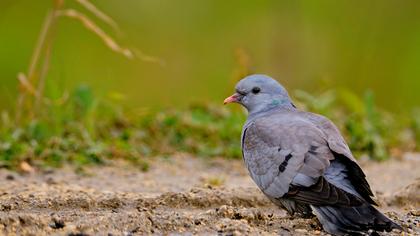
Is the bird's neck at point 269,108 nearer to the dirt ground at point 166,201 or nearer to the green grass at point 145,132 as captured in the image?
the dirt ground at point 166,201

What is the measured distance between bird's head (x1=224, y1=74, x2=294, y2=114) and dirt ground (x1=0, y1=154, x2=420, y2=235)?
56 cm

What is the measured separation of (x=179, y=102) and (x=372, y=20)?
12.1 ft

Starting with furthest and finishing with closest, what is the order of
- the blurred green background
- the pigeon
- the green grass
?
the blurred green background, the green grass, the pigeon

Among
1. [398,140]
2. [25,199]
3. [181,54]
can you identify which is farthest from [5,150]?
[181,54]

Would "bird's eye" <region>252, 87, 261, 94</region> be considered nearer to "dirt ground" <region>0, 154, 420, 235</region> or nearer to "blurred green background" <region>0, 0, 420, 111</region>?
"dirt ground" <region>0, 154, 420, 235</region>

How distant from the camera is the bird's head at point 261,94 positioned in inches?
257

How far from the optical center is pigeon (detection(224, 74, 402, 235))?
528cm

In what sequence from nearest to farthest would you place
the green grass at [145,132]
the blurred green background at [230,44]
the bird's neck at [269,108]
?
the bird's neck at [269,108], the green grass at [145,132], the blurred green background at [230,44]

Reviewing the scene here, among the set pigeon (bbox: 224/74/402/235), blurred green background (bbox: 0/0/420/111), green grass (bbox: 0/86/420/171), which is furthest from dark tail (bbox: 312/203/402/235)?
blurred green background (bbox: 0/0/420/111)

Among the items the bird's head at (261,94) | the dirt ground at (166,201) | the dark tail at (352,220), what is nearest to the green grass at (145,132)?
the dirt ground at (166,201)

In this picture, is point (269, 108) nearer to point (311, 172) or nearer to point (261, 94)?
point (261, 94)

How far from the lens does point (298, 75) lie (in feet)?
39.0

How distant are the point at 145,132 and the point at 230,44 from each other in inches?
169

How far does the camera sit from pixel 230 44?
1238cm
